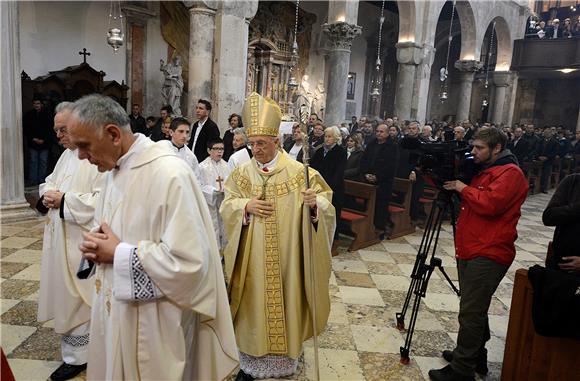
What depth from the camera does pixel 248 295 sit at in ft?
10.1

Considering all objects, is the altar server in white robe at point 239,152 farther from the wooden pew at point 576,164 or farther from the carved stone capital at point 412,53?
the wooden pew at point 576,164

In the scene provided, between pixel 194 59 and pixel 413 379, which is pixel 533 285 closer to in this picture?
pixel 413 379

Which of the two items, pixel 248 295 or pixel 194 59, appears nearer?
pixel 248 295

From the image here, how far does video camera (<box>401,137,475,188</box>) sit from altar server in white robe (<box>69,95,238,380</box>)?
188cm

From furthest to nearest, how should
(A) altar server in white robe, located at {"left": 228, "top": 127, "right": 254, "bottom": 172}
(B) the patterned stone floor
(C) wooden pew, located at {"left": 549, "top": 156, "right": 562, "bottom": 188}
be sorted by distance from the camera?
(C) wooden pew, located at {"left": 549, "top": 156, "right": 562, "bottom": 188} < (A) altar server in white robe, located at {"left": 228, "top": 127, "right": 254, "bottom": 172} < (B) the patterned stone floor

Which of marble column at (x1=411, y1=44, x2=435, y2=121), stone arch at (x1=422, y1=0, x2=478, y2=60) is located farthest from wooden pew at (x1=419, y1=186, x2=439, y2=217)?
stone arch at (x1=422, y1=0, x2=478, y2=60)

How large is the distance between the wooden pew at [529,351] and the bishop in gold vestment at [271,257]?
4.23ft

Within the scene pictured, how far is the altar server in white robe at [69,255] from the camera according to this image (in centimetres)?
295

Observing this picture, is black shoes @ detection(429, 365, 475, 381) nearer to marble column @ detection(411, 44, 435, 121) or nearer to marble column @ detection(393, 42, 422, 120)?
marble column @ detection(393, 42, 422, 120)

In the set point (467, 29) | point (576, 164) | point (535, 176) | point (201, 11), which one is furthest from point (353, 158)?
point (467, 29)

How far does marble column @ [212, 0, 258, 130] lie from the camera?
324 inches

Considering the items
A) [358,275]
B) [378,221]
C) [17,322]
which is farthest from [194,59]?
[17,322]

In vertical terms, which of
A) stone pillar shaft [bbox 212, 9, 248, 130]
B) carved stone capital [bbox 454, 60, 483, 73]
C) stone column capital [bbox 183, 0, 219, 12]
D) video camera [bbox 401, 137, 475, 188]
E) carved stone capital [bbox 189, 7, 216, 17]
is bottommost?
video camera [bbox 401, 137, 475, 188]

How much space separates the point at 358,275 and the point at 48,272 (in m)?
3.58
